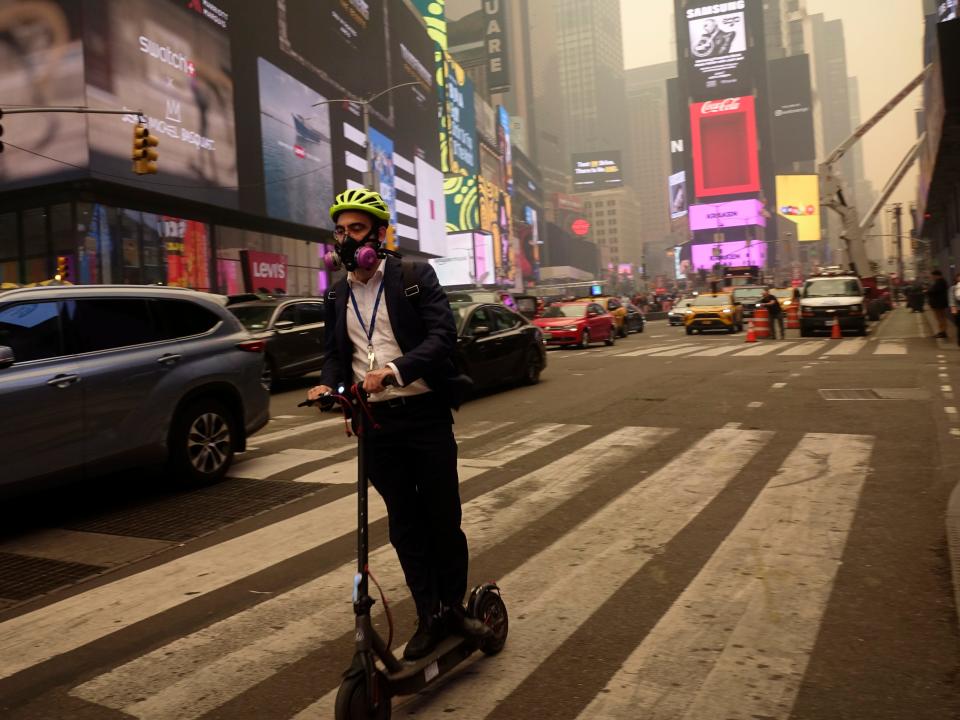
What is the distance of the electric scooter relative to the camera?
8.54ft

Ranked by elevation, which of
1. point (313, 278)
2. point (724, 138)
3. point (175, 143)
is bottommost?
point (313, 278)

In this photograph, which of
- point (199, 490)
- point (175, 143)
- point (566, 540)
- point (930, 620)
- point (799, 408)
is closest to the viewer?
point (930, 620)

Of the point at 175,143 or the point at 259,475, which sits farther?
the point at 175,143

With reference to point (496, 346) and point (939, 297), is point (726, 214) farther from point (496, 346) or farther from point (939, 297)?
point (496, 346)

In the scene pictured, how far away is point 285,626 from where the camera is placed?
3.72m

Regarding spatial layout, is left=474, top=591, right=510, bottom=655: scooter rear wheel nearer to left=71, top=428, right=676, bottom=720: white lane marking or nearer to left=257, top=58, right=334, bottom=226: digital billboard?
left=71, top=428, right=676, bottom=720: white lane marking

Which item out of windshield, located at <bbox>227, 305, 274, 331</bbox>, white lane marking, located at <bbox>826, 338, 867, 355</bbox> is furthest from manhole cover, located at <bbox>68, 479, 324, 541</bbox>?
white lane marking, located at <bbox>826, 338, 867, 355</bbox>

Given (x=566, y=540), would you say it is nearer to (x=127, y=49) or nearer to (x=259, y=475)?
(x=259, y=475)

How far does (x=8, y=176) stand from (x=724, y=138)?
173 metres

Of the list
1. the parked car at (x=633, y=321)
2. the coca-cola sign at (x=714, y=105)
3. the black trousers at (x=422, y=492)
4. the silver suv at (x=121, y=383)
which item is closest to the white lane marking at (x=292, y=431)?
the silver suv at (x=121, y=383)

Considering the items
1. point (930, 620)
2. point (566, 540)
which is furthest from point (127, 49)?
point (930, 620)

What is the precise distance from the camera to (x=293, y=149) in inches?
1582

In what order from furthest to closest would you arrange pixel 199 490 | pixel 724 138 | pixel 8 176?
pixel 724 138 → pixel 8 176 → pixel 199 490

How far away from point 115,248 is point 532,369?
66.7ft
